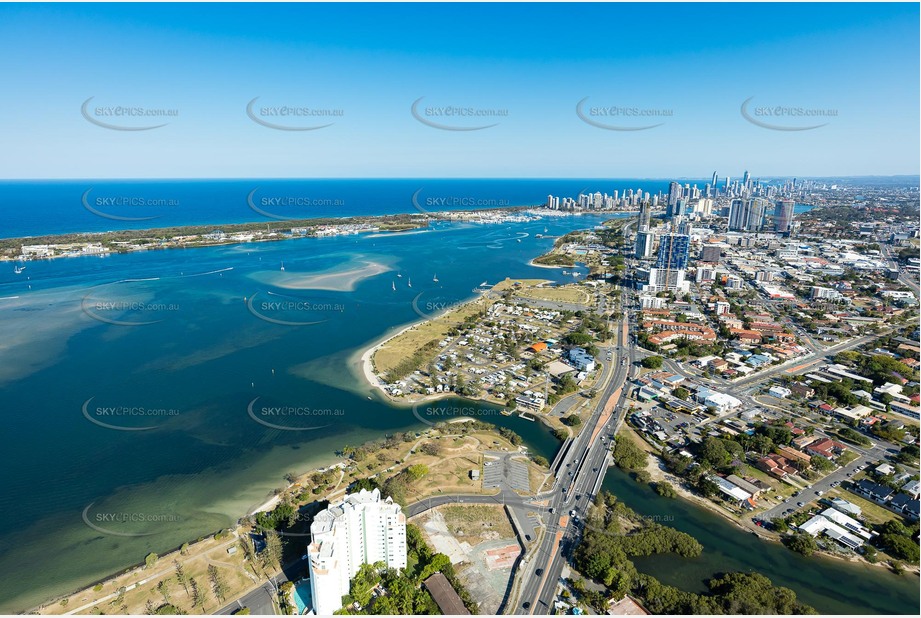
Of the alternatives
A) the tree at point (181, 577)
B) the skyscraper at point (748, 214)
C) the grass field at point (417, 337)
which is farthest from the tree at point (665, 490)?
the skyscraper at point (748, 214)

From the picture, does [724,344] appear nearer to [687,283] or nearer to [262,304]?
[687,283]

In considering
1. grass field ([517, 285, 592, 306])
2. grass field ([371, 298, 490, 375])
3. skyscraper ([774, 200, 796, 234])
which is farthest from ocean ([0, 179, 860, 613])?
skyscraper ([774, 200, 796, 234])

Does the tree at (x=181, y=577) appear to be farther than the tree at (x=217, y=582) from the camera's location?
Yes

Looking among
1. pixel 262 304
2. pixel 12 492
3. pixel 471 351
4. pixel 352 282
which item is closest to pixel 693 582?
pixel 471 351

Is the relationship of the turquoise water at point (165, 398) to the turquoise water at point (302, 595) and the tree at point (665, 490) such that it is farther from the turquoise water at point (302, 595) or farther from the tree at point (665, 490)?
the turquoise water at point (302, 595)

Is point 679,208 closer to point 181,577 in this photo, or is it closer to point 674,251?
point 674,251

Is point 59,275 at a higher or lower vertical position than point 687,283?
higher

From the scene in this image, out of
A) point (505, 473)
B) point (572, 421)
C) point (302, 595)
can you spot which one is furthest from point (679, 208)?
point (302, 595)
